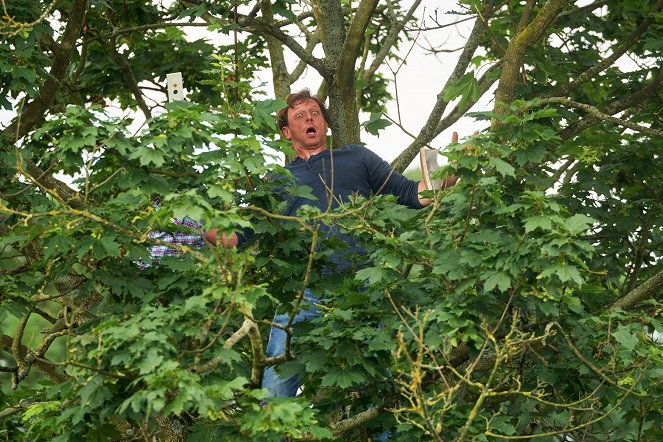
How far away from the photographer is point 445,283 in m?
6.29

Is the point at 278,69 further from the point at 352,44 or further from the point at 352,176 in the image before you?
the point at 352,176

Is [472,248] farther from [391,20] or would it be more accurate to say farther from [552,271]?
[391,20]

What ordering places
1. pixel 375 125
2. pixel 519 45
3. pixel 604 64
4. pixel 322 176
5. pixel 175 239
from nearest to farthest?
1. pixel 175 239
2. pixel 322 176
3. pixel 519 45
4. pixel 375 125
5. pixel 604 64

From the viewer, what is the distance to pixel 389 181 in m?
7.20

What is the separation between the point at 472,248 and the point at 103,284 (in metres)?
1.91

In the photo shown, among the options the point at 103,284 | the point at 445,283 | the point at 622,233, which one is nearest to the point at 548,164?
the point at 622,233

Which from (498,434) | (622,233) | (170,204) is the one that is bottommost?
(498,434)

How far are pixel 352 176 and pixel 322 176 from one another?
17 cm

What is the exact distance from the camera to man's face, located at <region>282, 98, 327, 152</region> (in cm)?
734

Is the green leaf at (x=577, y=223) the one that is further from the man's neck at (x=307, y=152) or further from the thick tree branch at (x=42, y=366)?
the thick tree branch at (x=42, y=366)

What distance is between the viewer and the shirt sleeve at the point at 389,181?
7.13 meters

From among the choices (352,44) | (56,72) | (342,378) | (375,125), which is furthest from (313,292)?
(56,72)

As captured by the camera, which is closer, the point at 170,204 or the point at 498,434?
the point at 170,204

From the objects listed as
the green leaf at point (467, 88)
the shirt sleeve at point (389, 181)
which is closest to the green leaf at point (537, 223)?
the shirt sleeve at point (389, 181)
